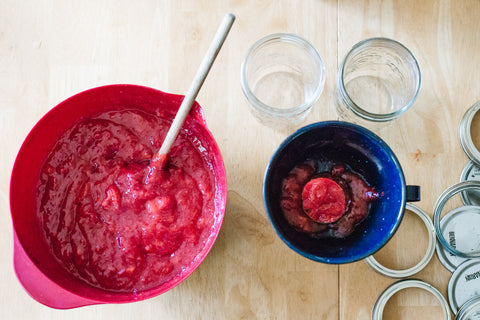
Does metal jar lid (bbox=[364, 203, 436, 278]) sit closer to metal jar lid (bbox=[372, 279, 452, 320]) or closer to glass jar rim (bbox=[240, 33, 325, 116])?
metal jar lid (bbox=[372, 279, 452, 320])

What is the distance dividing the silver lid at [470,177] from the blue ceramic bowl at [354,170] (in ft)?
0.93

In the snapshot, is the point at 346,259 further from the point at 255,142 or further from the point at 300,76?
the point at 300,76

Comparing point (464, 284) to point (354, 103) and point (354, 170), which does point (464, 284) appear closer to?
point (354, 170)

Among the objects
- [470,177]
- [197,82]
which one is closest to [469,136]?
[470,177]

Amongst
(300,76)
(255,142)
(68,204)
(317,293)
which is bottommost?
(317,293)

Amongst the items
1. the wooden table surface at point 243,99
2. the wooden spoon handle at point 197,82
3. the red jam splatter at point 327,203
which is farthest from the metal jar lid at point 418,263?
the wooden spoon handle at point 197,82

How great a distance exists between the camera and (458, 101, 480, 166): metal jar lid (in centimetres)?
102

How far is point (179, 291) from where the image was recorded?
1.00m

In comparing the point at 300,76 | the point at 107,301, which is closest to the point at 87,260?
the point at 107,301

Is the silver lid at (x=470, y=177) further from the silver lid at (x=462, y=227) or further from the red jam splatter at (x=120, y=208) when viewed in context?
the red jam splatter at (x=120, y=208)

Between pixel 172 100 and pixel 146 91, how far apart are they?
0.17 feet

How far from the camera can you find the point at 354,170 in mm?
937

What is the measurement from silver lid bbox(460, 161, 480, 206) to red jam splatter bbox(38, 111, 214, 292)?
23.2 inches

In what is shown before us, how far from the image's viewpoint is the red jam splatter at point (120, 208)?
88 cm
